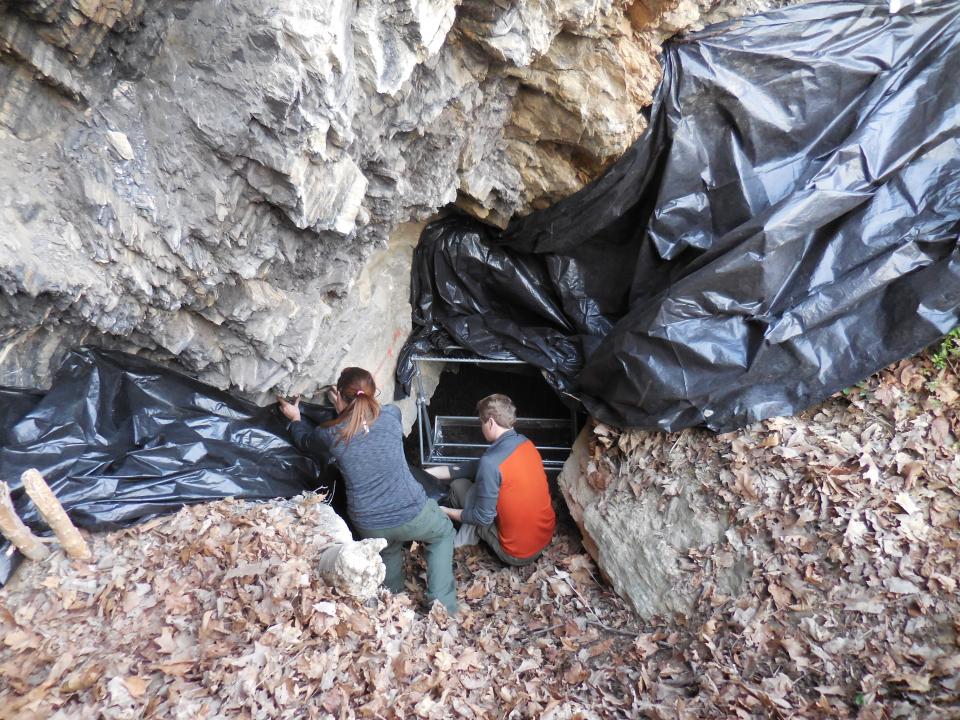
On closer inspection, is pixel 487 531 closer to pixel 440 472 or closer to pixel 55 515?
pixel 440 472

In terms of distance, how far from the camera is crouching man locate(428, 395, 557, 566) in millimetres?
3467

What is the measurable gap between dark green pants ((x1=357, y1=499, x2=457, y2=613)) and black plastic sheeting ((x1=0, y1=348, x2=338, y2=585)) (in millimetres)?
535

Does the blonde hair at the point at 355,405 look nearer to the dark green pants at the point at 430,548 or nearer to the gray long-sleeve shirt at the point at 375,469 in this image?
the gray long-sleeve shirt at the point at 375,469

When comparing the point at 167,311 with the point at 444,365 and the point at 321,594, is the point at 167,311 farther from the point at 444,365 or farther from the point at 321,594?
the point at 444,365

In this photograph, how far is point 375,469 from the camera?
299 cm

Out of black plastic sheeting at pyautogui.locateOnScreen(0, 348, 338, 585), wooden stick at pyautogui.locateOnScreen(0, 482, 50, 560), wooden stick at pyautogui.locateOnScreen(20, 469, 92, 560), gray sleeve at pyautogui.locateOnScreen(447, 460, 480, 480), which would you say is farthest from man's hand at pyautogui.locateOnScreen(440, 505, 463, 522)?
wooden stick at pyautogui.locateOnScreen(0, 482, 50, 560)

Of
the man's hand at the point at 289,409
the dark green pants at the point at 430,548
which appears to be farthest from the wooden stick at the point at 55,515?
the dark green pants at the point at 430,548

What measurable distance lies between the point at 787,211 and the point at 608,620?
2269mm

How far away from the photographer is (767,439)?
10.2 ft

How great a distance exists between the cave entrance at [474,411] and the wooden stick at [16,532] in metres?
2.62

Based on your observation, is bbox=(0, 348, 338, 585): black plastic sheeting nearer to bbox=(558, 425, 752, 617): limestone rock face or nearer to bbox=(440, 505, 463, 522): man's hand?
bbox=(440, 505, 463, 522): man's hand

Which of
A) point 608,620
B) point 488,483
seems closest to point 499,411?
point 488,483

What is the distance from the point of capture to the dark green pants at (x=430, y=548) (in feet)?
10.3

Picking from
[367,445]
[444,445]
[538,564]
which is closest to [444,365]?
[444,445]
